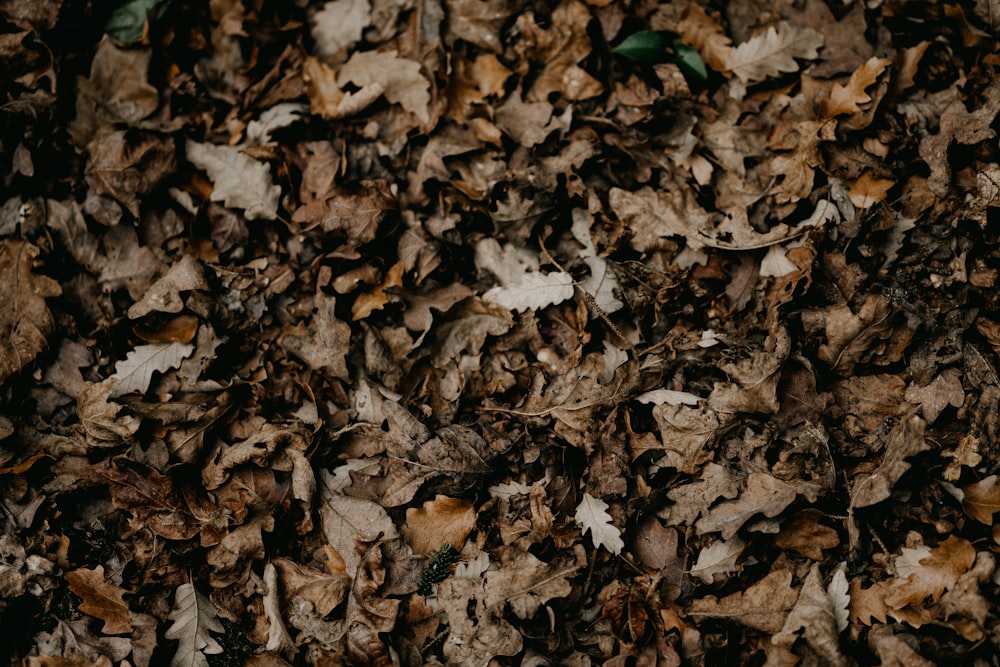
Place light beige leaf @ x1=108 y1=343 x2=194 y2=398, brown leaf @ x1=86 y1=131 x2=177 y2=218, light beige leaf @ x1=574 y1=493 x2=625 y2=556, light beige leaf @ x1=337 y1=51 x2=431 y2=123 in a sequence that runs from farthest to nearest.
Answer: light beige leaf @ x1=337 y1=51 x2=431 y2=123 < brown leaf @ x1=86 y1=131 x2=177 y2=218 < light beige leaf @ x1=108 y1=343 x2=194 y2=398 < light beige leaf @ x1=574 y1=493 x2=625 y2=556

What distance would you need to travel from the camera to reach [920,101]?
266 cm

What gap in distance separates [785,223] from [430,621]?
2.19 metres

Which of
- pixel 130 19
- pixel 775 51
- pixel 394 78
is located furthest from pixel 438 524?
pixel 130 19

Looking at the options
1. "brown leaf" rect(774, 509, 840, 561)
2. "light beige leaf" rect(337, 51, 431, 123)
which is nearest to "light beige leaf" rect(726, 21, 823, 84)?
"light beige leaf" rect(337, 51, 431, 123)

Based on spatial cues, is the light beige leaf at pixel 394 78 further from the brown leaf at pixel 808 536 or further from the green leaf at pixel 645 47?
the brown leaf at pixel 808 536

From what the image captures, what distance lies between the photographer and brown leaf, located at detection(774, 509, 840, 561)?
2.21 metres

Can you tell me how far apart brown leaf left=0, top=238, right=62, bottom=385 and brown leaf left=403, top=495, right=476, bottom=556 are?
1775 mm

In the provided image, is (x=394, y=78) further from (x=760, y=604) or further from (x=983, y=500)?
(x=983, y=500)

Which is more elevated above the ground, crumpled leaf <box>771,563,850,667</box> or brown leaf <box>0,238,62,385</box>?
brown leaf <box>0,238,62,385</box>

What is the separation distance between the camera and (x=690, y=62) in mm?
2836

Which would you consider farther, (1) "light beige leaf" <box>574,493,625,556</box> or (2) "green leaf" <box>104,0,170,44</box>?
(2) "green leaf" <box>104,0,170,44</box>

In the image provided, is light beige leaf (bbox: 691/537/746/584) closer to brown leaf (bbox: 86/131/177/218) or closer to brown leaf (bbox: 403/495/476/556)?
brown leaf (bbox: 403/495/476/556)

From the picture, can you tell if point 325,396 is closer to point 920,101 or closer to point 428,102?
point 428,102

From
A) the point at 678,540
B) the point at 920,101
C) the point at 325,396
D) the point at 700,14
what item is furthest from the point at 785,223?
the point at 325,396
